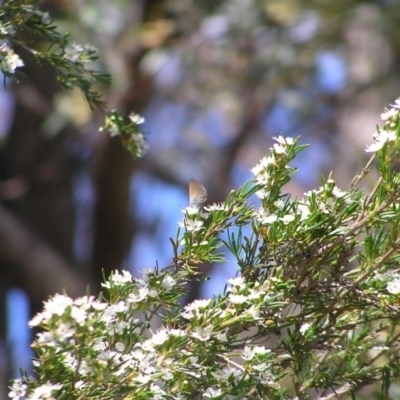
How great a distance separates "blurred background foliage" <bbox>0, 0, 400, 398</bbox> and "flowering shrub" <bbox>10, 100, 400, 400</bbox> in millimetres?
1932

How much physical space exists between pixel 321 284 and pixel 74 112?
8.19ft

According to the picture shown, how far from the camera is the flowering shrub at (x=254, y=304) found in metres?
0.71

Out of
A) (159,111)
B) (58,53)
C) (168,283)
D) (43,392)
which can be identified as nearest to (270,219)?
(168,283)

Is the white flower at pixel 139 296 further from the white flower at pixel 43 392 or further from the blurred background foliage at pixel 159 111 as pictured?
the blurred background foliage at pixel 159 111

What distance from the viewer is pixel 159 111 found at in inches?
170

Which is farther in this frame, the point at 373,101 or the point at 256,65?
the point at 373,101

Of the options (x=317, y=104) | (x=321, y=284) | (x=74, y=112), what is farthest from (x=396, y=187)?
(x=317, y=104)

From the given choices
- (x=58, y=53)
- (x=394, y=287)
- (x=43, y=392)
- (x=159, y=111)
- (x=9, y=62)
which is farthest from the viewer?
(x=159, y=111)

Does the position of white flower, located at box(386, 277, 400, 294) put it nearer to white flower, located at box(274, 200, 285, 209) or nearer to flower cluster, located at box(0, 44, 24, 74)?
white flower, located at box(274, 200, 285, 209)

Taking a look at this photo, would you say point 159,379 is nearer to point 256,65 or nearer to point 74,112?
point 74,112

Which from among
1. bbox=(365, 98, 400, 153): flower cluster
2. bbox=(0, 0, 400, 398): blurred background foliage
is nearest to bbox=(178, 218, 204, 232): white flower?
bbox=(365, 98, 400, 153): flower cluster

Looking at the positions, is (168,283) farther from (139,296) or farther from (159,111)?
(159,111)

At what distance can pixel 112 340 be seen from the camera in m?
0.74

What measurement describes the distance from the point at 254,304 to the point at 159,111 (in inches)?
144
